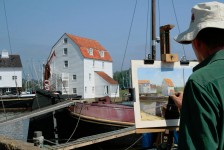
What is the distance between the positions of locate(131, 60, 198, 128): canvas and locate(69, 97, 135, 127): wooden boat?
26.1 feet

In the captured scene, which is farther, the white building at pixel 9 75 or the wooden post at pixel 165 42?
the white building at pixel 9 75

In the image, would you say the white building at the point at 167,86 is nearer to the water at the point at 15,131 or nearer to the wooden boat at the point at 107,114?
the wooden boat at the point at 107,114

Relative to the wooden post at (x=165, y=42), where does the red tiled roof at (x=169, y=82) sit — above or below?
below

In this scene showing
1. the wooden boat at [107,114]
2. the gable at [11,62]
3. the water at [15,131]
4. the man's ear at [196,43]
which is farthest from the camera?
the gable at [11,62]

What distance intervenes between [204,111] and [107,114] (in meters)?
11.5

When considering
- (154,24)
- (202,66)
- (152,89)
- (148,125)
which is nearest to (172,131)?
(148,125)

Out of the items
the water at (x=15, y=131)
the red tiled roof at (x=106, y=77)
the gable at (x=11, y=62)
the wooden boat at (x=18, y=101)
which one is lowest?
the water at (x=15, y=131)

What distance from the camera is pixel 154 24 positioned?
11.6 m

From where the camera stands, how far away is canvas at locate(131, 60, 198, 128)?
4160 millimetres

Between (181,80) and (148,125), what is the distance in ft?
2.75

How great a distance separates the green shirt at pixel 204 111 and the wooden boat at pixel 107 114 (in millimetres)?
11106

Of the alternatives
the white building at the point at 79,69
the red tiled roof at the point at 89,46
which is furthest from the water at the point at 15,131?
the red tiled roof at the point at 89,46

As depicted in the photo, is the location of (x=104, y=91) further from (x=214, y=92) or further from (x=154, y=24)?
(x=214, y=92)

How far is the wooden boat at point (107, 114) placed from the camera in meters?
12.4
